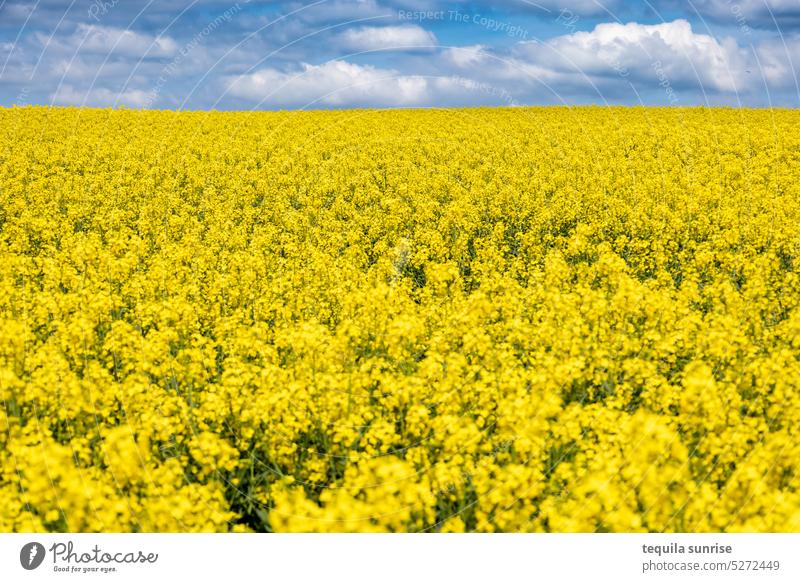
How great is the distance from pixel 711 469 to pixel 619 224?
641 inches

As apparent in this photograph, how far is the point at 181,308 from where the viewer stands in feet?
46.4

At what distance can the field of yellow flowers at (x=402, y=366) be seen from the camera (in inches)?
319

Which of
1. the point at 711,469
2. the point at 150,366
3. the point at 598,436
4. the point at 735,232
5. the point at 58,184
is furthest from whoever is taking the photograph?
the point at 58,184

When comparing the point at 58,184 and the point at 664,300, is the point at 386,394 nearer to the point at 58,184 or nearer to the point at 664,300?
the point at 664,300

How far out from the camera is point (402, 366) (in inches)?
477

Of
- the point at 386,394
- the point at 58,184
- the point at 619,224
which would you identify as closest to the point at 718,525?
the point at 386,394
